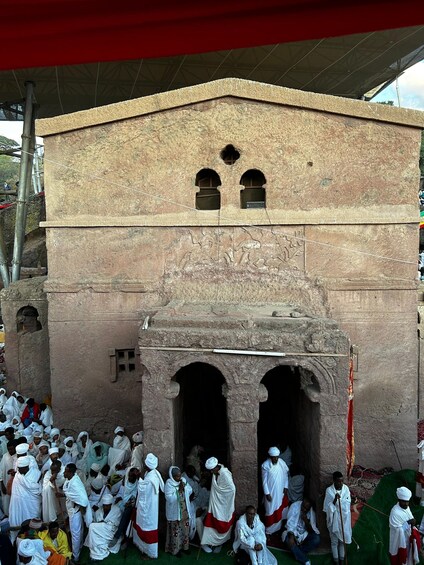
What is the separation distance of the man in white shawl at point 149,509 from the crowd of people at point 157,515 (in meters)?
0.01

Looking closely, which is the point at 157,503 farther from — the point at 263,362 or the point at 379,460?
the point at 379,460

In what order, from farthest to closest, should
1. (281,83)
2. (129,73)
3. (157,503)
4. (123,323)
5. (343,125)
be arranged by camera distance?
(281,83) → (129,73) → (123,323) → (343,125) → (157,503)

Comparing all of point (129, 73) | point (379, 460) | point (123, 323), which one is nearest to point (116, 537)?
point (123, 323)

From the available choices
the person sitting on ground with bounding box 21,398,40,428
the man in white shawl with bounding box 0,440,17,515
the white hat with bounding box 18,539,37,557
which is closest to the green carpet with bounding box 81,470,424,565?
the white hat with bounding box 18,539,37,557

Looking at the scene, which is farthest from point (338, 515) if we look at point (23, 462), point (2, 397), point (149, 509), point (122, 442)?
point (2, 397)

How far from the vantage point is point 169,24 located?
2332 millimetres

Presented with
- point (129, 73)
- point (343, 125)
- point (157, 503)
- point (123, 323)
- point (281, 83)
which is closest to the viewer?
point (157, 503)

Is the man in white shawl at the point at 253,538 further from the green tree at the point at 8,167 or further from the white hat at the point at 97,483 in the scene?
the green tree at the point at 8,167

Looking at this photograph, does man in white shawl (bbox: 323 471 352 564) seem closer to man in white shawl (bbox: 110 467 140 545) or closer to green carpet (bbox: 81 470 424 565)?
green carpet (bbox: 81 470 424 565)

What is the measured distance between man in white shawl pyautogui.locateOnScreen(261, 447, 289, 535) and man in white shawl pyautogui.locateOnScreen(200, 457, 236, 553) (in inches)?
25.3

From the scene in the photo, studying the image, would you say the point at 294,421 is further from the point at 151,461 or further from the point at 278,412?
the point at 151,461

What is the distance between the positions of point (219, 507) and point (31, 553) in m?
2.58

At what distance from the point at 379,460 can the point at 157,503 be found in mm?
4775

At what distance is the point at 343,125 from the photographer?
8.56 metres
